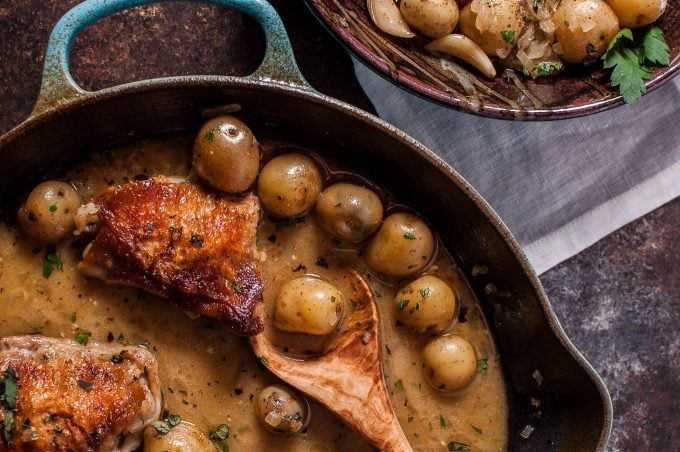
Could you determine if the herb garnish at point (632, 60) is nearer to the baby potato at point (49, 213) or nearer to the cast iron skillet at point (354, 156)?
the cast iron skillet at point (354, 156)

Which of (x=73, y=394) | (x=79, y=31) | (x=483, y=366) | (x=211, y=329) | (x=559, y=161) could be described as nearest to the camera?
(x=79, y=31)

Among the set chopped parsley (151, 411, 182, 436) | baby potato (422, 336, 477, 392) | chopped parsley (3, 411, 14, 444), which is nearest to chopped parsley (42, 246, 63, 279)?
chopped parsley (3, 411, 14, 444)

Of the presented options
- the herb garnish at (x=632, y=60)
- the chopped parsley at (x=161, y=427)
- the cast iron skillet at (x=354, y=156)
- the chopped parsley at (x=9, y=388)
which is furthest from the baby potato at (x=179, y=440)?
the herb garnish at (x=632, y=60)

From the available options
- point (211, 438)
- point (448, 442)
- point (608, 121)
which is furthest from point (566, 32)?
point (211, 438)

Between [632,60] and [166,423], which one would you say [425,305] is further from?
[632,60]

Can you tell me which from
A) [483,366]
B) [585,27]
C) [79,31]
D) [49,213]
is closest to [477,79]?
[585,27]
